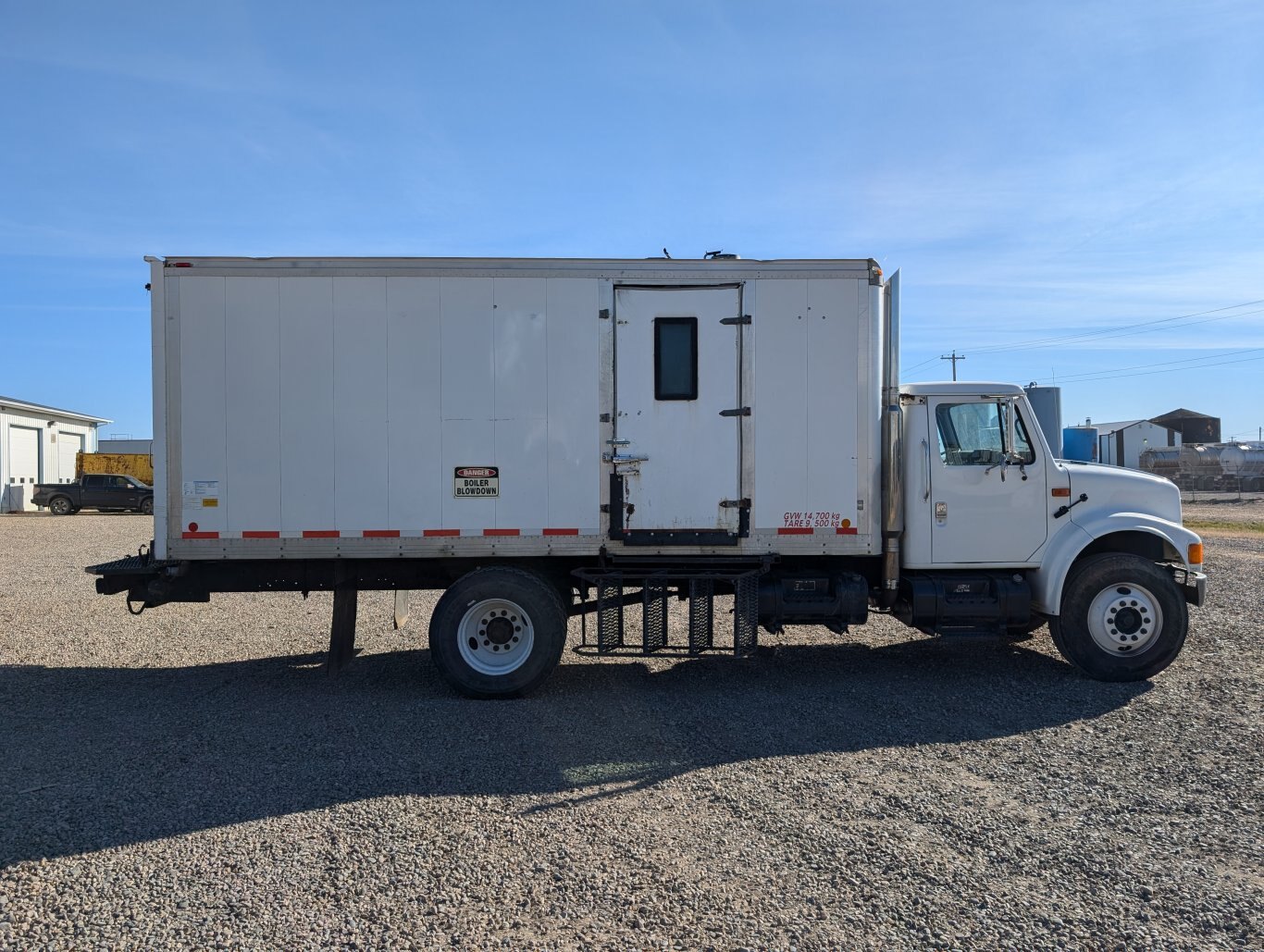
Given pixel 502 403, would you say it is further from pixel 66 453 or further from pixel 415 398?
pixel 66 453

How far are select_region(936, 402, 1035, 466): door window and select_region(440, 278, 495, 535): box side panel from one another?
3873 millimetres

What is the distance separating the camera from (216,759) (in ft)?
Result: 18.6

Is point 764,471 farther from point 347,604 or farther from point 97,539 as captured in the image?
point 97,539

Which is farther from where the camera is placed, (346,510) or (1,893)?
(346,510)

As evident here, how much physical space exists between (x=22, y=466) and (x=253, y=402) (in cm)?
3754

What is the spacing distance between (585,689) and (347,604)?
7.20 feet

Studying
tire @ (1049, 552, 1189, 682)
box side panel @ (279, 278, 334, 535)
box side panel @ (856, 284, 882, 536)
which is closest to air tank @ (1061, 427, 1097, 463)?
tire @ (1049, 552, 1189, 682)

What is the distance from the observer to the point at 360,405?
7.15 m

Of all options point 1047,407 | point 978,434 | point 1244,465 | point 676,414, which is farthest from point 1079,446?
point 1244,465

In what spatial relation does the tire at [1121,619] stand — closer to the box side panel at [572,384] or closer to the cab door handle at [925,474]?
the cab door handle at [925,474]

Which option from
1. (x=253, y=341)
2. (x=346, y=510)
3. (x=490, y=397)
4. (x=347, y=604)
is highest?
(x=253, y=341)

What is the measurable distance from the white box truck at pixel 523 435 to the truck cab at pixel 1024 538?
0.14 m

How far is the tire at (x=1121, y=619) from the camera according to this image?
742cm

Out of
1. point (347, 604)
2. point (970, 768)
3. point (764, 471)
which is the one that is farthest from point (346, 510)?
point (970, 768)
